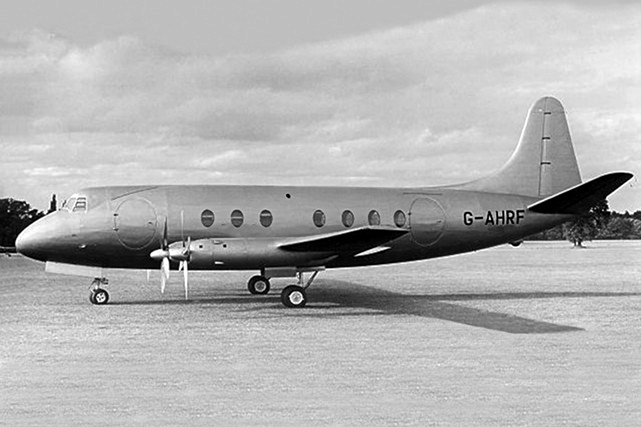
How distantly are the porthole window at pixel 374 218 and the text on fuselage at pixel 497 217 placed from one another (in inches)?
113

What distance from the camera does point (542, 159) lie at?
1040 inches

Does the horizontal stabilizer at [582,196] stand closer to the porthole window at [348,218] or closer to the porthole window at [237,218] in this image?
the porthole window at [348,218]

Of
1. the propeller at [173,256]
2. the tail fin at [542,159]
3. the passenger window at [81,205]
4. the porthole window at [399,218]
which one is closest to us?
the propeller at [173,256]

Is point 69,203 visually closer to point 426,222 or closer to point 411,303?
point 411,303

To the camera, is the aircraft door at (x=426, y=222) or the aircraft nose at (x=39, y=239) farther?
the aircraft door at (x=426, y=222)

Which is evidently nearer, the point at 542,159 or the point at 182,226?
the point at 182,226

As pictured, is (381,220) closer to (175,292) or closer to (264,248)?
(264,248)

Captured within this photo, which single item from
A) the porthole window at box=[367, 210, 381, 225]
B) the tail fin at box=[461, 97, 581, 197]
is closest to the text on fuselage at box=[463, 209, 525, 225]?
the tail fin at box=[461, 97, 581, 197]

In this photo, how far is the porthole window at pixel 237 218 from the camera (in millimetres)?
22281

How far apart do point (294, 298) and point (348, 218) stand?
3531mm

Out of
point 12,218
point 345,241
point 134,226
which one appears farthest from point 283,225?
point 12,218

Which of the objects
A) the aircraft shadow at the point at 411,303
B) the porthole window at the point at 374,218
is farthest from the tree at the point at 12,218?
the porthole window at the point at 374,218

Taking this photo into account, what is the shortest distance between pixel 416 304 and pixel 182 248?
7003mm

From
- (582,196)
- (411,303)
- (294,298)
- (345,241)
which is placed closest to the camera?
(345,241)
